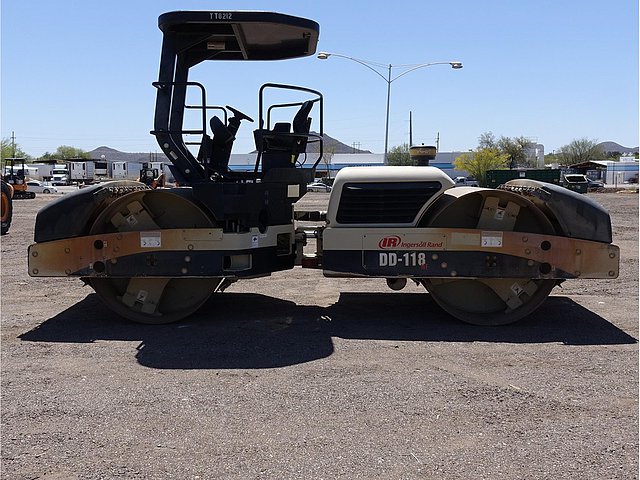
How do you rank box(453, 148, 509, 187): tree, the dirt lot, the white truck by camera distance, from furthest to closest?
box(453, 148, 509, 187): tree → the white truck → the dirt lot

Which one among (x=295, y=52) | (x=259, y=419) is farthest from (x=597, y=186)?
(x=259, y=419)

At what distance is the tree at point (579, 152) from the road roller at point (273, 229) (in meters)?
→ 115

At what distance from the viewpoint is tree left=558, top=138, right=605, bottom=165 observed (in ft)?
383

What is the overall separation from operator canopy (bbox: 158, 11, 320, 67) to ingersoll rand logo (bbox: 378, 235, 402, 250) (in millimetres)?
2293

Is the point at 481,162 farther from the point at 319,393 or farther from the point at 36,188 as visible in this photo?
the point at 319,393

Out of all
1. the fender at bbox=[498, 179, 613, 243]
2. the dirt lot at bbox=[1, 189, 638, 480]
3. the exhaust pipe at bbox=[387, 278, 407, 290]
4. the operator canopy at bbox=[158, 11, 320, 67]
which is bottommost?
the dirt lot at bbox=[1, 189, 638, 480]

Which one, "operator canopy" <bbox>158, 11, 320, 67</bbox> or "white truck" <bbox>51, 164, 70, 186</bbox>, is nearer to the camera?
"operator canopy" <bbox>158, 11, 320, 67</bbox>

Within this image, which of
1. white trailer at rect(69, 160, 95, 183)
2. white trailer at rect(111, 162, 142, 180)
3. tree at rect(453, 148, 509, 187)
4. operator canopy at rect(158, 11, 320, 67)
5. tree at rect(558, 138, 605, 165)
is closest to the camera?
operator canopy at rect(158, 11, 320, 67)

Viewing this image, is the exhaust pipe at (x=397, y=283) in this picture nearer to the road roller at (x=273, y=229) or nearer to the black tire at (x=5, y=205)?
the road roller at (x=273, y=229)

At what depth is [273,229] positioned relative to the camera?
773 centimetres

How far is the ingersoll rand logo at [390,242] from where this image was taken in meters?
7.43

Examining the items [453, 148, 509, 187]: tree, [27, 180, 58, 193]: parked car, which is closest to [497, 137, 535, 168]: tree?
[453, 148, 509, 187]: tree

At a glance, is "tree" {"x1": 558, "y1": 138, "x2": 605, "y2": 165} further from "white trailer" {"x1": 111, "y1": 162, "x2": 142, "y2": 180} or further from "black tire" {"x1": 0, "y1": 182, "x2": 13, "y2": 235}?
"black tire" {"x1": 0, "y1": 182, "x2": 13, "y2": 235}

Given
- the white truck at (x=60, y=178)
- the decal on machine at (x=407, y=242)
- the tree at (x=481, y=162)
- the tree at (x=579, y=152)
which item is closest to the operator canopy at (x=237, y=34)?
the decal on machine at (x=407, y=242)
